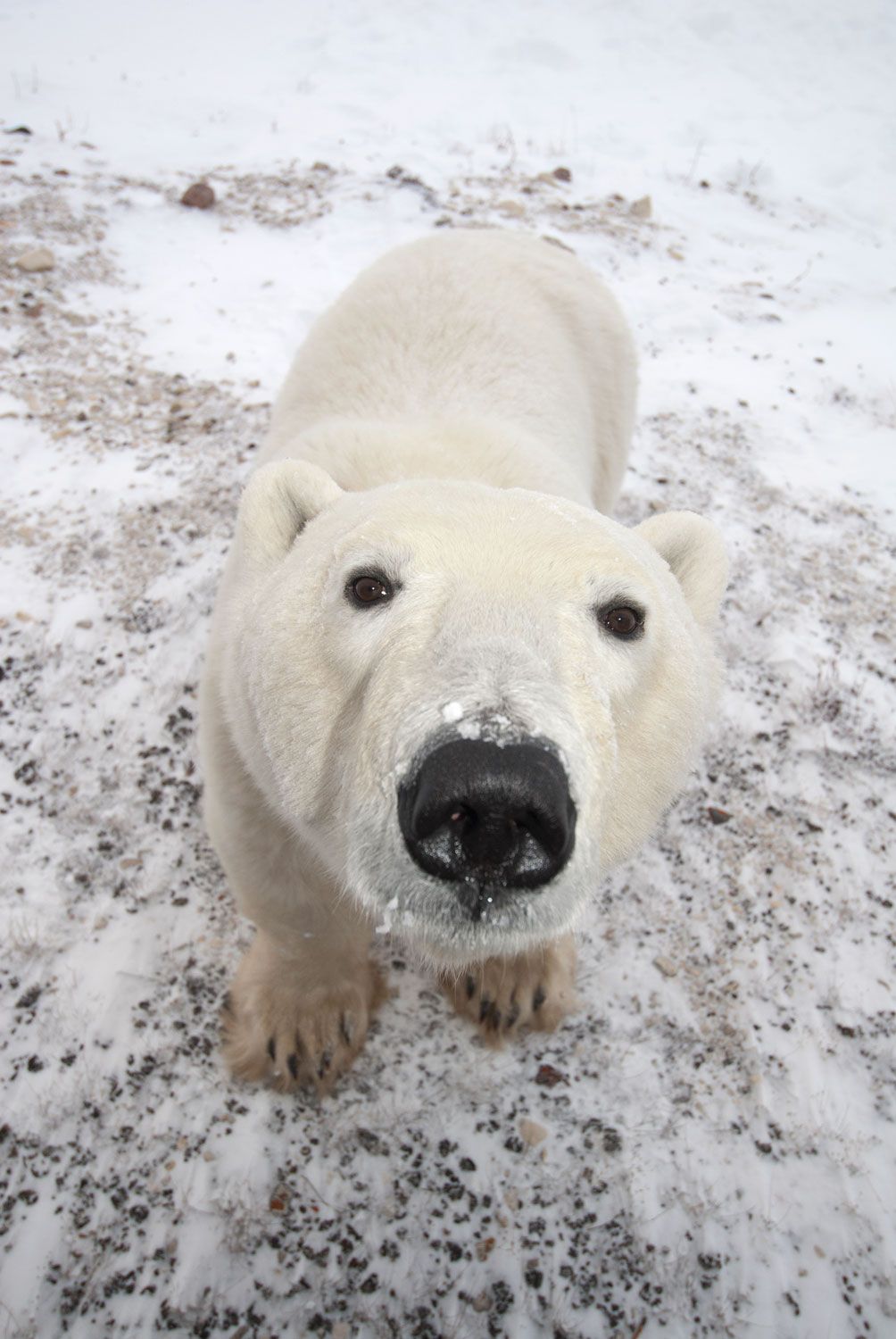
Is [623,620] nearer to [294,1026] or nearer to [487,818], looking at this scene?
[487,818]

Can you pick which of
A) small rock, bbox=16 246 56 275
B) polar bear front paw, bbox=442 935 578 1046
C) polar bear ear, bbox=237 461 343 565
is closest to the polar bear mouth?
polar bear ear, bbox=237 461 343 565

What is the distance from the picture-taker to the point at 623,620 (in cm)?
142

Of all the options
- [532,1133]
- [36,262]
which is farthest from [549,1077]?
[36,262]

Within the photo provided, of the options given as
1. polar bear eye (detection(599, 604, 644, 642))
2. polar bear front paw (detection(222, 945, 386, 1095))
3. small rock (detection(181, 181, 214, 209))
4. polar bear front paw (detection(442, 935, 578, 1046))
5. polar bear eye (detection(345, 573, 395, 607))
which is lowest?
polar bear front paw (detection(222, 945, 386, 1095))

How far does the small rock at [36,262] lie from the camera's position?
16.3ft

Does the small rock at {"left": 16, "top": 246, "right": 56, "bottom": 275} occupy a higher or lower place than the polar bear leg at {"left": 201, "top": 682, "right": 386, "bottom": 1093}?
higher

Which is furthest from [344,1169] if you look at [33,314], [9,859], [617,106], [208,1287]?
[617,106]

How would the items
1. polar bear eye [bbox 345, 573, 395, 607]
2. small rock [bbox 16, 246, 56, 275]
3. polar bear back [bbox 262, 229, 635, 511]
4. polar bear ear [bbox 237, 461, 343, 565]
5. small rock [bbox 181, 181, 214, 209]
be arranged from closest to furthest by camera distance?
1. polar bear eye [bbox 345, 573, 395, 607]
2. polar bear ear [bbox 237, 461, 343, 565]
3. polar bear back [bbox 262, 229, 635, 511]
4. small rock [bbox 16, 246, 56, 275]
5. small rock [bbox 181, 181, 214, 209]

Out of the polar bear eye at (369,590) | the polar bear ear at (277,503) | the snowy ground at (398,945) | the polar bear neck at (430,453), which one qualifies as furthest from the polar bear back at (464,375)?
the snowy ground at (398,945)

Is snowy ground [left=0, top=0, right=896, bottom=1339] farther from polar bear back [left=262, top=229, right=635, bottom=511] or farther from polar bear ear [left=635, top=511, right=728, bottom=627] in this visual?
polar bear ear [left=635, top=511, right=728, bottom=627]

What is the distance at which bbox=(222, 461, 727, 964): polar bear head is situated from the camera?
103 cm

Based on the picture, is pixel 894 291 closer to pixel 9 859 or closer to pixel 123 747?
pixel 123 747

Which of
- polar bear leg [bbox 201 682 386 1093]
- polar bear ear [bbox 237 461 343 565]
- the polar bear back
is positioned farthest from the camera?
the polar bear back

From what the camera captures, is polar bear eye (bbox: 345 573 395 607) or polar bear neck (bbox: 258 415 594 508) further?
polar bear neck (bbox: 258 415 594 508)
